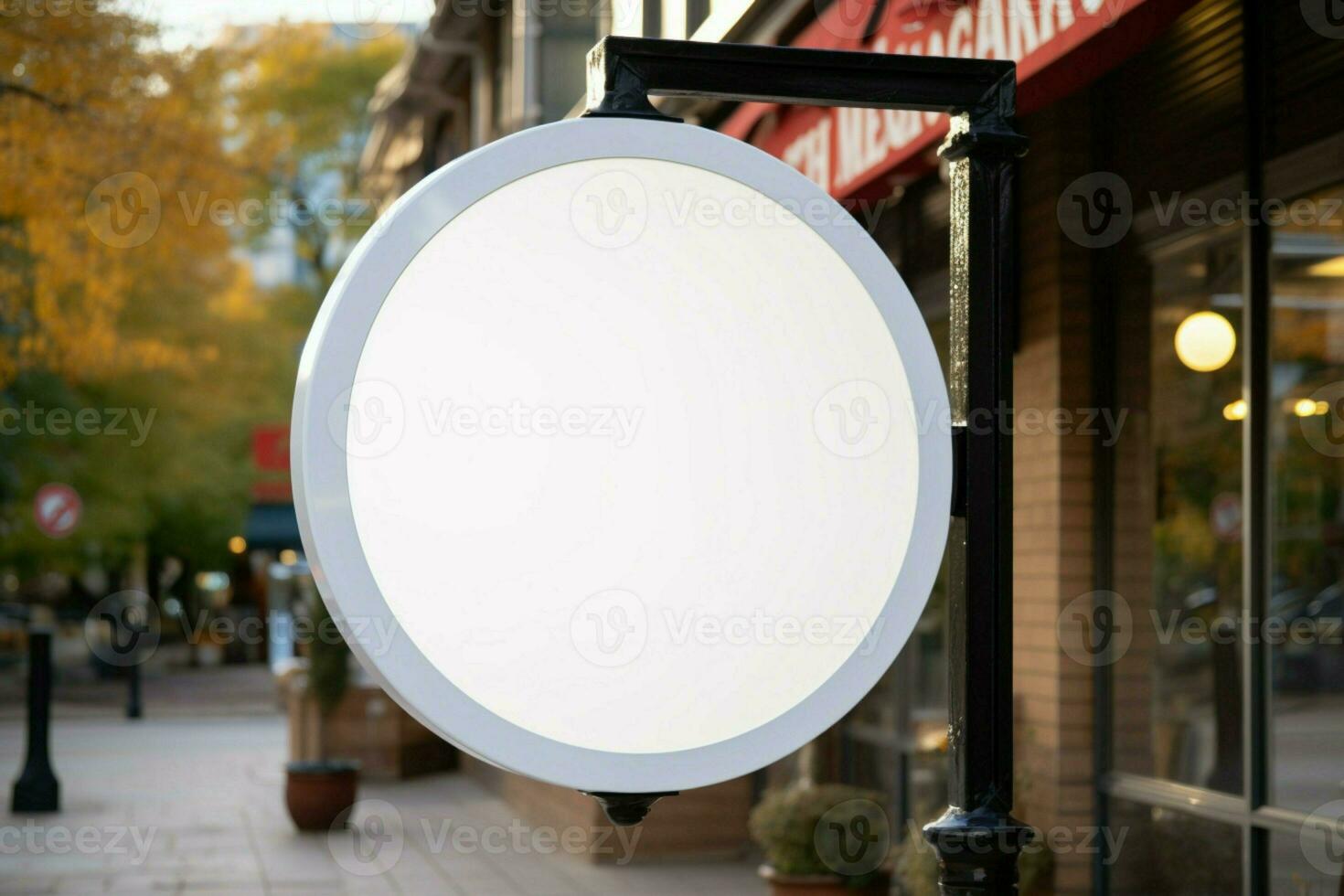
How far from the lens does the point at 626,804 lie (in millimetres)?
1178

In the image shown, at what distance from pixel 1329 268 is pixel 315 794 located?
916 centimetres

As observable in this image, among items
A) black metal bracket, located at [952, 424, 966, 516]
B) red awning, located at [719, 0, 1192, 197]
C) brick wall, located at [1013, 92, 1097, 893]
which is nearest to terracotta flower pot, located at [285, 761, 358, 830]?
brick wall, located at [1013, 92, 1097, 893]

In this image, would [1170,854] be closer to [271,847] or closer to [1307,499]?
[1307,499]

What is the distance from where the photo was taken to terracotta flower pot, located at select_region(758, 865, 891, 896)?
7.41 m

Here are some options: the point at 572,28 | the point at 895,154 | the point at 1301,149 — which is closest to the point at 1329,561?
the point at 1301,149

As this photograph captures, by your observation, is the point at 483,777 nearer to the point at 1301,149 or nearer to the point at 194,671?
the point at 1301,149

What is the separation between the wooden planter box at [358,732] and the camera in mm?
15625

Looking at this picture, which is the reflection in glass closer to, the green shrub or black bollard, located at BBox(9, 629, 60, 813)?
the green shrub

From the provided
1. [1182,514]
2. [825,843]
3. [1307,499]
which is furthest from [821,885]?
[1307,499]

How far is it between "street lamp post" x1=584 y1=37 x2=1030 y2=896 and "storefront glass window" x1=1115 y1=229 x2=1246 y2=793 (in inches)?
174

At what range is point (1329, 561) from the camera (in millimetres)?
5309

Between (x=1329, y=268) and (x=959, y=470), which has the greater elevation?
(x=1329, y=268)

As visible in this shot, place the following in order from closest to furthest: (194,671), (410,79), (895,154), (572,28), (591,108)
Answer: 1. (591,108)
2. (895,154)
3. (572,28)
4. (410,79)
5. (194,671)

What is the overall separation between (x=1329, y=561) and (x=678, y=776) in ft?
15.5
